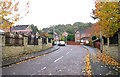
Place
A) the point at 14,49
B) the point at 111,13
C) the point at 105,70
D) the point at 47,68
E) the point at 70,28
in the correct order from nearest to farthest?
1. the point at 105,70
2. the point at 47,68
3. the point at 111,13
4. the point at 14,49
5. the point at 70,28

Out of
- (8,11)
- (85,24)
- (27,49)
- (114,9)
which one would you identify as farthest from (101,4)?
(85,24)

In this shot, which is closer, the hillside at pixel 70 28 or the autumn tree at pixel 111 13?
the autumn tree at pixel 111 13

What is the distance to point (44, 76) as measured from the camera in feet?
41.1

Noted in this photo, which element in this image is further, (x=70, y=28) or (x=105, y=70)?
(x=70, y=28)

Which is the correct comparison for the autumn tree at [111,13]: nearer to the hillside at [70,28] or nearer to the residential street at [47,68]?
the residential street at [47,68]

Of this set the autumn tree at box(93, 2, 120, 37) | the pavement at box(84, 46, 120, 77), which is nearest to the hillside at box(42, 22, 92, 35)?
the autumn tree at box(93, 2, 120, 37)

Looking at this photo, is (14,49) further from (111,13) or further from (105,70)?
(105,70)

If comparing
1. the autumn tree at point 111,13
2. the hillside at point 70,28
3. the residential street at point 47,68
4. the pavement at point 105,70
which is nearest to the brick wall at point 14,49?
the residential street at point 47,68

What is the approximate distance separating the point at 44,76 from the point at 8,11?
9137 mm

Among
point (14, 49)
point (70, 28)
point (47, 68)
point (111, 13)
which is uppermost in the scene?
point (70, 28)

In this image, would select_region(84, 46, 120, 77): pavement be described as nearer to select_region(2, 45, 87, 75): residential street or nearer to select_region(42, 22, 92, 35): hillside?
select_region(2, 45, 87, 75): residential street

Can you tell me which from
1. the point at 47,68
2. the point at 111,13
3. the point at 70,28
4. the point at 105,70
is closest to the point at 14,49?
the point at 47,68

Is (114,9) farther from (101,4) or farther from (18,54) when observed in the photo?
(18,54)

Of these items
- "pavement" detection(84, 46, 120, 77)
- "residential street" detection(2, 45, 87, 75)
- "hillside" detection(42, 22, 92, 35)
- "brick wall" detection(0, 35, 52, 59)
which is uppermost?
"hillside" detection(42, 22, 92, 35)
